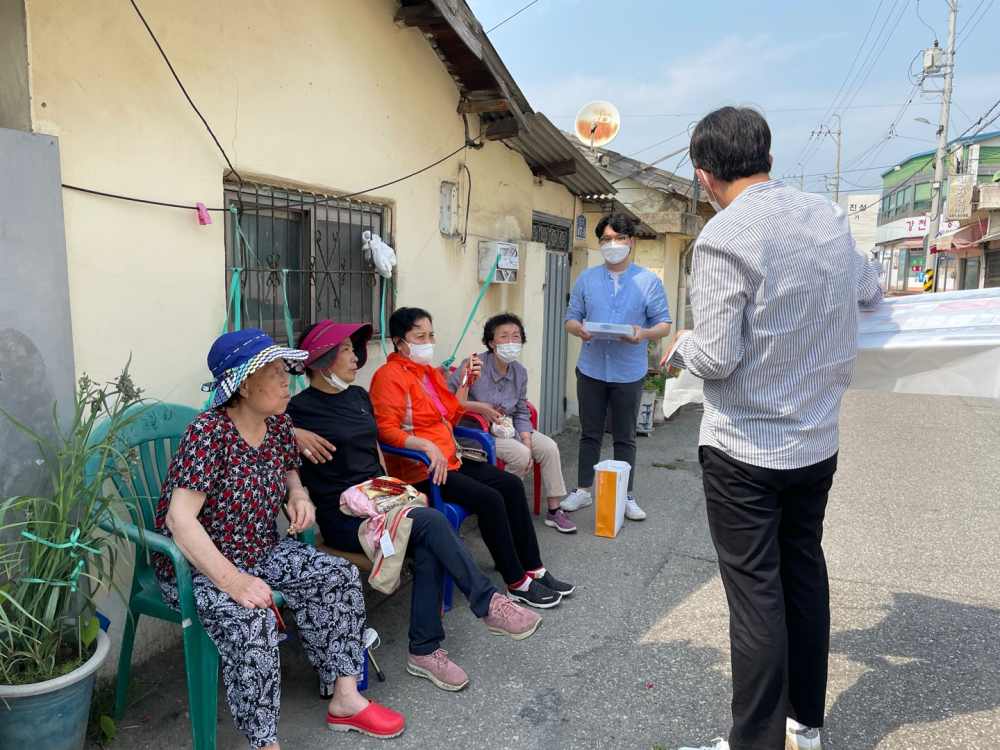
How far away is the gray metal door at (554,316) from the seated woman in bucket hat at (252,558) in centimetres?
426

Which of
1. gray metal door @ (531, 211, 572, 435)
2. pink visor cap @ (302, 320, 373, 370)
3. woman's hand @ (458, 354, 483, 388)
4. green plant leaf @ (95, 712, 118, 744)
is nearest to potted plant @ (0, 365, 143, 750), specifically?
green plant leaf @ (95, 712, 118, 744)

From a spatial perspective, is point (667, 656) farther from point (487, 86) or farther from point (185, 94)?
point (487, 86)

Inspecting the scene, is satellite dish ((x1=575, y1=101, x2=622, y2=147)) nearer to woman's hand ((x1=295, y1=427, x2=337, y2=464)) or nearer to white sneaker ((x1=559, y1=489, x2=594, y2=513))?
white sneaker ((x1=559, y1=489, x2=594, y2=513))

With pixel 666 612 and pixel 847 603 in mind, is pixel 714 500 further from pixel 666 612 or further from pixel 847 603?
pixel 847 603

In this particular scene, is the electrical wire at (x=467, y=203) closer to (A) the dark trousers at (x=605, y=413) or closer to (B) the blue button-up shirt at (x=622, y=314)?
(B) the blue button-up shirt at (x=622, y=314)

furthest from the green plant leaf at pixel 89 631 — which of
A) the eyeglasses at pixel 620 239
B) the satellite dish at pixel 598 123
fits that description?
the satellite dish at pixel 598 123

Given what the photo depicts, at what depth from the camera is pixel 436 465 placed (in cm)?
342

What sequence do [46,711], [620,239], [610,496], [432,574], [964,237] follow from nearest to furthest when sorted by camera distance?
[46,711], [432,574], [610,496], [620,239], [964,237]

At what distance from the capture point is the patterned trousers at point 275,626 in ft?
7.25

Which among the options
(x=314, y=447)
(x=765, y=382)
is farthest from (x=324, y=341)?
(x=765, y=382)

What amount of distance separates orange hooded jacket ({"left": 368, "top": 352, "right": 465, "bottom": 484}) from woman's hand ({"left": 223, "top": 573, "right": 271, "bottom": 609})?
125 cm

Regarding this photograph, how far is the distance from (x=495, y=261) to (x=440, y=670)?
3236mm

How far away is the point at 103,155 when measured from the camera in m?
2.63

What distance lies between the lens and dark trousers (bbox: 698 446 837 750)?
212cm
